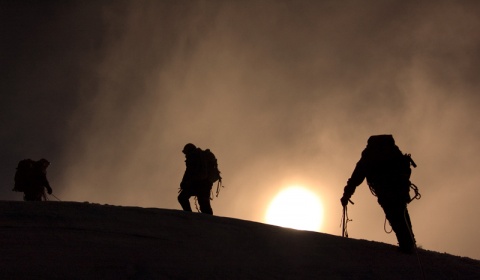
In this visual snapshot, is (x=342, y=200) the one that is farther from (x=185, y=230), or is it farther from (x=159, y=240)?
(x=159, y=240)

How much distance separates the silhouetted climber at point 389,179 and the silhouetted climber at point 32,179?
972 centimetres

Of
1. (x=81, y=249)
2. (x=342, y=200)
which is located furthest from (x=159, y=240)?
(x=342, y=200)

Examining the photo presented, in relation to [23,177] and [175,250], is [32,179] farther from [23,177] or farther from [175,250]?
[175,250]

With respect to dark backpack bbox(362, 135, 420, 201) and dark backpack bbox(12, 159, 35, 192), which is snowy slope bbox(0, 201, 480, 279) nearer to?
dark backpack bbox(362, 135, 420, 201)

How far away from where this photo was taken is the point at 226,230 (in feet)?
27.5

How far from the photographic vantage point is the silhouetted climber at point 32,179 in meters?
15.5

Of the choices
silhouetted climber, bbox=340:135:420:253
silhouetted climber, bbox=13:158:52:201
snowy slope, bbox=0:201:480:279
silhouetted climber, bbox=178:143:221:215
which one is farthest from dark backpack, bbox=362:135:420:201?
silhouetted climber, bbox=13:158:52:201

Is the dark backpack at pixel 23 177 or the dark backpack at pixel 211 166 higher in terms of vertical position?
the dark backpack at pixel 23 177

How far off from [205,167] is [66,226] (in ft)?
20.3

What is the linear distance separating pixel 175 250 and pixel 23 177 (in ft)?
33.6

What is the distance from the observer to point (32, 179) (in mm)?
15602

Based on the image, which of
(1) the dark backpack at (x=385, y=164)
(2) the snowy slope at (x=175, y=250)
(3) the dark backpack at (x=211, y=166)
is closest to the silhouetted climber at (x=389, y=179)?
(1) the dark backpack at (x=385, y=164)

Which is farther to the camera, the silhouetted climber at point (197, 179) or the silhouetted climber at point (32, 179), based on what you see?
the silhouetted climber at point (32, 179)

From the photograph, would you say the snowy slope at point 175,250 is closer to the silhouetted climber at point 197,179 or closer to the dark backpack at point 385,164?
the dark backpack at point 385,164
